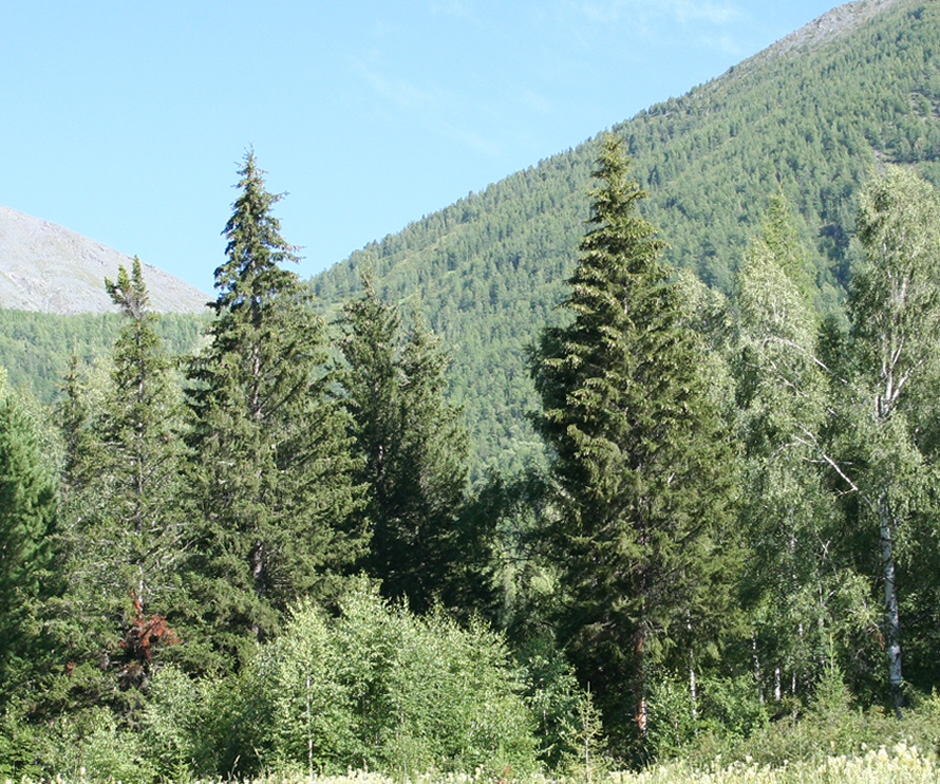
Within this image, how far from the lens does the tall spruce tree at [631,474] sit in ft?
68.1

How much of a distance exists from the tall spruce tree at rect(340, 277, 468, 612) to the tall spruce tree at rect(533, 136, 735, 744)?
881 cm

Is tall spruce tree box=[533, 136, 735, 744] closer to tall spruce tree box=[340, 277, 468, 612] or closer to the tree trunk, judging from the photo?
the tree trunk

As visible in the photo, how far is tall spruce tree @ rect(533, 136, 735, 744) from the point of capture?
2077 centimetres

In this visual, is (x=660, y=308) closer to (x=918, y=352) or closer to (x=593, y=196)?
(x=593, y=196)

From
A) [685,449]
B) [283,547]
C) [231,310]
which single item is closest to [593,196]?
[685,449]

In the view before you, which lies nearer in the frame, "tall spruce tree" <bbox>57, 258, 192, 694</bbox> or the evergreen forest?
the evergreen forest

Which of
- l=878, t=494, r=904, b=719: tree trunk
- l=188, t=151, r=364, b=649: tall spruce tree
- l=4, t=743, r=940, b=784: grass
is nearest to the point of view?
l=4, t=743, r=940, b=784: grass

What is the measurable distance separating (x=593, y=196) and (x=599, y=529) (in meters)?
8.19

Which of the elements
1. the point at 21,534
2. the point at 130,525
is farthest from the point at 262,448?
the point at 21,534

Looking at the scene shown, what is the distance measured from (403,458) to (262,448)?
6916mm

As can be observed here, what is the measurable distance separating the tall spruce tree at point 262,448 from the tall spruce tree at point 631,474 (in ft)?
26.6

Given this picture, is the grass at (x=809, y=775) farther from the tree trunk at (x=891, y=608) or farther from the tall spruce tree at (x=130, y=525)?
the tall spruce tree at (x=130, y=525)

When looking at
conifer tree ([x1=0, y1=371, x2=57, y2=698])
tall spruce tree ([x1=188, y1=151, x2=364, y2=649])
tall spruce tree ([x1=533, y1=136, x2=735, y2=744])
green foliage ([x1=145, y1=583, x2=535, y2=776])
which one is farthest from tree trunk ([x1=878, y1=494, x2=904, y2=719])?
conifer tree ([x1=0, y1=371, x2=57, y2=698])

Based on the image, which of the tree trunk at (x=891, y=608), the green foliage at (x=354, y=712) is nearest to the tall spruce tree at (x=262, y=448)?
the green foliage at (x=354, y=712)
